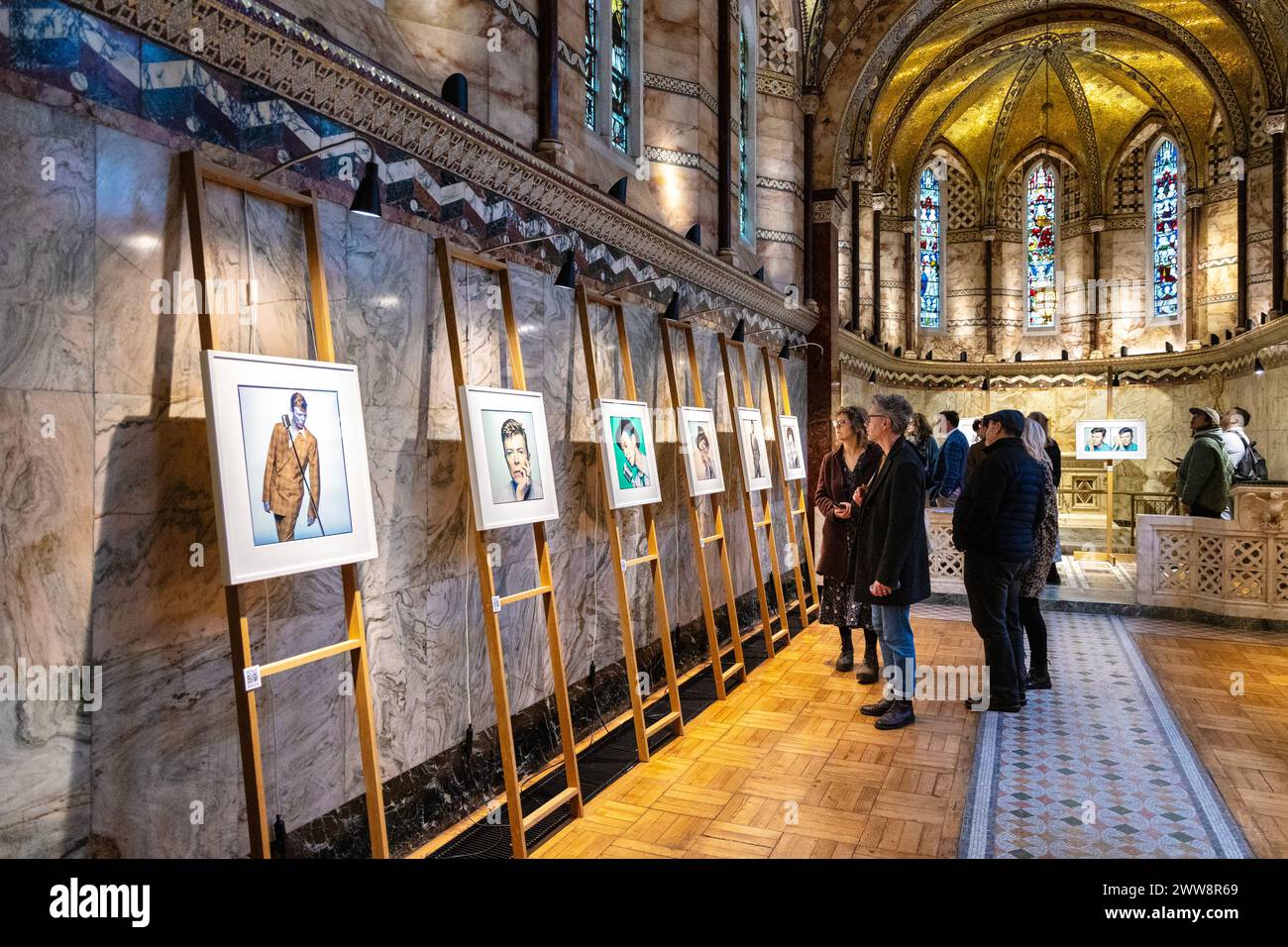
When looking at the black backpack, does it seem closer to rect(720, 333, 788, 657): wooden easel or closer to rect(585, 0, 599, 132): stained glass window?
rect(720, 333, 788, 657): wooden easel

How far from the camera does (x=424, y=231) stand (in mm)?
3775

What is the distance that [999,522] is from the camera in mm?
4953

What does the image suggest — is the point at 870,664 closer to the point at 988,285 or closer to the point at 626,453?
the point at 626,453

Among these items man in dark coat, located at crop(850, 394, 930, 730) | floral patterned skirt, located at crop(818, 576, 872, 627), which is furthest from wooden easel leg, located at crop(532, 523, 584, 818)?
floral patterned skirt, located at crop(818, 576, 872, 627)

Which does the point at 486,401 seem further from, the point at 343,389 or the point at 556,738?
the point at 556,738

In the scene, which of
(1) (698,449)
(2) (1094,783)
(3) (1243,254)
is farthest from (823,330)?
(2) (1094,783)

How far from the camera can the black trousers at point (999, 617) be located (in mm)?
5051

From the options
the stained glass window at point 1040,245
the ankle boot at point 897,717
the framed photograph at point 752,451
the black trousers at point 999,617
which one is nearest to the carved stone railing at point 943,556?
the framed photograph at point 752,451

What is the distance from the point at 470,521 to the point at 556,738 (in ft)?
4.94

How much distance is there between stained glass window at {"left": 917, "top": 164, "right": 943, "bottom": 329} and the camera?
60.3 feet

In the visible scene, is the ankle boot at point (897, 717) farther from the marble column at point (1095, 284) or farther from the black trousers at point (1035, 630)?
the marble column at point (1095, 284)

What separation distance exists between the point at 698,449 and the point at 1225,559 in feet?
17.4

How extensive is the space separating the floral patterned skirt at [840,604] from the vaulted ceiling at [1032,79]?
22.8 feet
